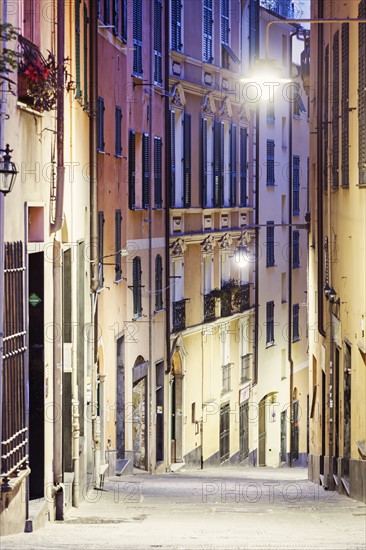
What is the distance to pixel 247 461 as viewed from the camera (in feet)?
129

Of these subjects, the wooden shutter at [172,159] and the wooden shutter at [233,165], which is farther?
the wooden shutter at [233,165]

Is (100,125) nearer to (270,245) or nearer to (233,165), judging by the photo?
(233,165)

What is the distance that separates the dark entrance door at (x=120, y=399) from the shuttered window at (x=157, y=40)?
6.90m

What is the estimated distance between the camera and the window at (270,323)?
137 ft

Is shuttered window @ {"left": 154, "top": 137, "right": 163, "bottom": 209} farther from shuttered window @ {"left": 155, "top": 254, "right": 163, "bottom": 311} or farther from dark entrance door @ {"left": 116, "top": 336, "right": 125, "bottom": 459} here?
dark entrance door @ {"left": 116, "top": 336, "right": 125, "bottom": 459}

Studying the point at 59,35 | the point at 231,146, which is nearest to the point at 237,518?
the point at 59,35

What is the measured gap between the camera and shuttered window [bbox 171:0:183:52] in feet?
104

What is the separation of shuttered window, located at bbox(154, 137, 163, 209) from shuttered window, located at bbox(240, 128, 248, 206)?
846cm

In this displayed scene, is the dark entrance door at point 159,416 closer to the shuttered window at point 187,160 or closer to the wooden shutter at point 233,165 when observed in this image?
the shuttered window at point 187,160

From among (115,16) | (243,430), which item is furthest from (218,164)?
(115,16)

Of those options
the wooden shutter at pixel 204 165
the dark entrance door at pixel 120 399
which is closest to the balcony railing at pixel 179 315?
the wooden shutter at pixel 204 165

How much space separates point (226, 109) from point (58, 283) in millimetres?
21881

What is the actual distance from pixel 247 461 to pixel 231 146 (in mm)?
9186

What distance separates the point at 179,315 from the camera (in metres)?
32.9
